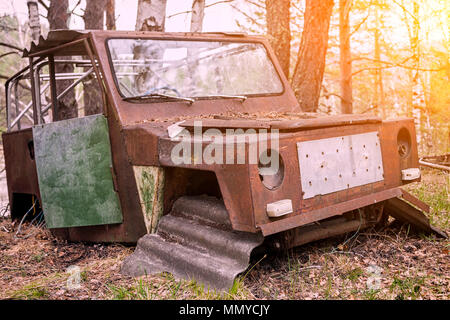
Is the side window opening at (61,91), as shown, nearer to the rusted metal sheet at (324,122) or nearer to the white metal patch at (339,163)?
the rusted metal sheet at (324,122)

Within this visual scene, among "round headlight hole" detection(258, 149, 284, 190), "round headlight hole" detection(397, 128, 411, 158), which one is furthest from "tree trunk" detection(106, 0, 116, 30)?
"round headlight hole" detection(258, 149, 284, 190)

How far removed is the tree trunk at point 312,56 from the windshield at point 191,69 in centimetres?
159

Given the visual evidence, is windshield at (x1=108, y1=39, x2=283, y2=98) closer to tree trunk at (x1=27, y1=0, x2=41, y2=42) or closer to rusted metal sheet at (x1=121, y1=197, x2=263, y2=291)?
rusted metal sheet at (x1=121, y1=197, x2=263, y2=291)

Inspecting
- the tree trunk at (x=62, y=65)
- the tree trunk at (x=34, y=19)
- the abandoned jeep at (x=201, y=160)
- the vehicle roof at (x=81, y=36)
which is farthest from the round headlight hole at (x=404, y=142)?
the tree trunk at (x=34, y=19)

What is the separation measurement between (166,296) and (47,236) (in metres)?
2.52

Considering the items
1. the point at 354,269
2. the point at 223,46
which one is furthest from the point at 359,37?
the point at 354,269

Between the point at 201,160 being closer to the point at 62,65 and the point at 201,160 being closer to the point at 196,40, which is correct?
the point at 196,40

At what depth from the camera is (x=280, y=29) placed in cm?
659

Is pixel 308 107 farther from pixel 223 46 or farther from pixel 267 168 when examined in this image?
pixel 267 168

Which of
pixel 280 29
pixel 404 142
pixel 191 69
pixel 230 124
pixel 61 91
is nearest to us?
pixel 230 124

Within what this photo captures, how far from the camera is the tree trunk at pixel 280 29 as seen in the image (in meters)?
6.51

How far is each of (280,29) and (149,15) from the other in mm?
1846

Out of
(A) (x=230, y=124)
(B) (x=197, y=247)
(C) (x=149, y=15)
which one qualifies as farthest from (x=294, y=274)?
(C) (x=149, y=15)

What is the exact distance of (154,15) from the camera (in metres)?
6.46
